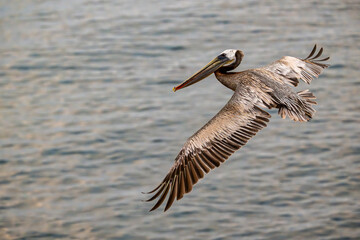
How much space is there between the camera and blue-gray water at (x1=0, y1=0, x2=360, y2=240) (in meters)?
13.0

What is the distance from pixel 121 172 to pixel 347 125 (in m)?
5.26

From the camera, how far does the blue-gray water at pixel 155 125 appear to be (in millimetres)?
13008

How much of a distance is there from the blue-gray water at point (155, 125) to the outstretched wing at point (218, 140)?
3752 millimetres

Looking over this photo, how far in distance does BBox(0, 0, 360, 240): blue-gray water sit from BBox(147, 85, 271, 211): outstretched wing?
3752 millimetres

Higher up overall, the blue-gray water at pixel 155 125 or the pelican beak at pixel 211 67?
the pelican beak at pixel 211 67

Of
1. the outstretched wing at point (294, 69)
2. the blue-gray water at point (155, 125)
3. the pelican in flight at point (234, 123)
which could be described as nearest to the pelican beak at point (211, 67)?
the pelican in flight at point (234, 123)

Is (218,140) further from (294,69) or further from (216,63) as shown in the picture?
(294,69)

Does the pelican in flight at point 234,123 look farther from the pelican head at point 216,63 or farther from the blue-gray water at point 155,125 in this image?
the blue-gray water at point 155,125

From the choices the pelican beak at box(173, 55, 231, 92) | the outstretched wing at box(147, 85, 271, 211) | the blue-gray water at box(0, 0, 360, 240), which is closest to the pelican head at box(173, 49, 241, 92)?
the pelican beak at box(173, 55, 231, 92)

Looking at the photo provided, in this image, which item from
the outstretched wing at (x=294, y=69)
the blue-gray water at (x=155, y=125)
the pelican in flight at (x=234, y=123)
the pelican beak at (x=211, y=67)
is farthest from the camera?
the blue-gray water at (x=155, y=125)

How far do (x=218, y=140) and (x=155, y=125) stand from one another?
21.7 ft

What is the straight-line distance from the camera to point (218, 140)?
30.0 ft

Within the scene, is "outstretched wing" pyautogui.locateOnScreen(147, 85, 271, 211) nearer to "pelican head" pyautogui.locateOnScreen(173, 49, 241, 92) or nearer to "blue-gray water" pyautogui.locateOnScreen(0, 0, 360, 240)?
"pelican head" pyautogui.locateOnScreen(173, 49, 241, 92)

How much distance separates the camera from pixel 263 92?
31.2 ft
